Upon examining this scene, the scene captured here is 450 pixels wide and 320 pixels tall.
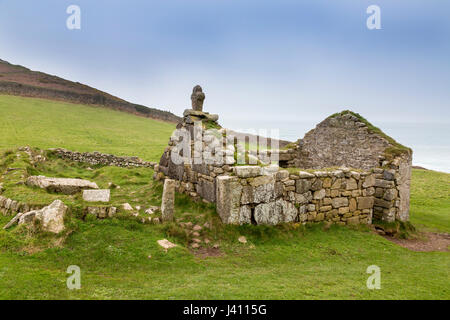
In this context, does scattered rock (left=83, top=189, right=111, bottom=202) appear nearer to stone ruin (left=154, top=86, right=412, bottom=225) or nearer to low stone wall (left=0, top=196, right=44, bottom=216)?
A: low stone wall (left=0, top=196, right=44, bottom=216)

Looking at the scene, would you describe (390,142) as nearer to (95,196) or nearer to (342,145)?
(342,145)

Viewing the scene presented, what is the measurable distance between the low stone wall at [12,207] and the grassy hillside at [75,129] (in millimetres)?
18107

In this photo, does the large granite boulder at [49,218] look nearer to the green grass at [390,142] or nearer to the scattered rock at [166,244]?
the scattered rock at [166,244]

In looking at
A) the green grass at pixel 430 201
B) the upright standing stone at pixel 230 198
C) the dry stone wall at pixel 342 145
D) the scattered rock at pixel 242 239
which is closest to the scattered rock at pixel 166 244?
the upright standing stone at pixel 230 198

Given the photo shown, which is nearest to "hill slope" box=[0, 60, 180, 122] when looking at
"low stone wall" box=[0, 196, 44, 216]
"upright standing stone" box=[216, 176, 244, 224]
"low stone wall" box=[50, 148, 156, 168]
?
"low stone wall" box=[50, 148, 156, 168]

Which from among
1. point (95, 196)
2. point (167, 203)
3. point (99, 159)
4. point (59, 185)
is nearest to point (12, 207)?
point (59, 185)

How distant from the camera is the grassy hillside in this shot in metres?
28.9

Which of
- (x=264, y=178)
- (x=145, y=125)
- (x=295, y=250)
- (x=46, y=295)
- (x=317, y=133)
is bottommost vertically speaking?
(x=295, y=250)

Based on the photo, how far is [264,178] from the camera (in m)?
8.58

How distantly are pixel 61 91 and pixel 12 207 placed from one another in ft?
201

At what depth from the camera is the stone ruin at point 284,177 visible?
8.49 metres
